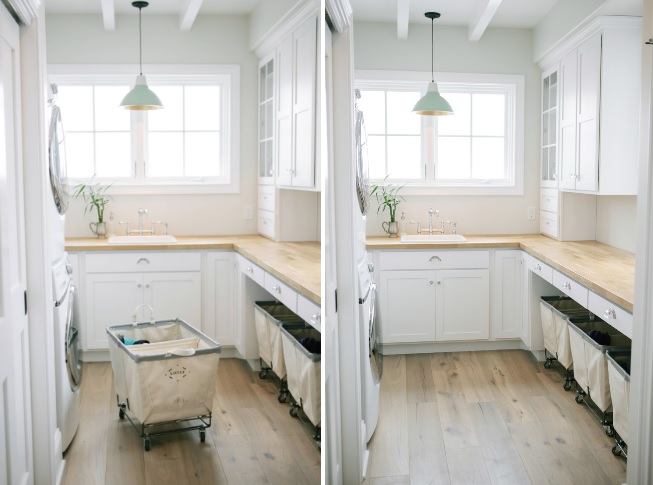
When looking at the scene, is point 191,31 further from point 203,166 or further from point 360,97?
point 360,97

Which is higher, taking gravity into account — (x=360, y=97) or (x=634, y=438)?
(x=360, y=97)

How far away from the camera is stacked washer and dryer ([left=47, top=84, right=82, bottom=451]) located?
120 centimetres

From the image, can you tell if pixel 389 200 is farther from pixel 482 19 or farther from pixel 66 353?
pixel 66 353

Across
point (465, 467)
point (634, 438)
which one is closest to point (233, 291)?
point (465, 467)

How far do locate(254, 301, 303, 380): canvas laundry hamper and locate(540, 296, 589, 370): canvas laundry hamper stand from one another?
1518mm

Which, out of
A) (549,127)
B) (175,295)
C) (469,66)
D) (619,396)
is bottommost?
(619,396)

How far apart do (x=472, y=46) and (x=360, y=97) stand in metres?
0.67

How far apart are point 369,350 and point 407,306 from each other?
56 centimetres

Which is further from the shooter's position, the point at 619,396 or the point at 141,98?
the point at 619,396

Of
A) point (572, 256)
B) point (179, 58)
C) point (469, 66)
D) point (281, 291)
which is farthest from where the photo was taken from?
point (572, 256)

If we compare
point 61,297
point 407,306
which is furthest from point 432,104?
point 61,297

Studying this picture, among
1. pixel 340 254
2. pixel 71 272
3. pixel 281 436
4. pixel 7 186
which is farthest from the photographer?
pixel 340 254

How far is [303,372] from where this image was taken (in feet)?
6.52

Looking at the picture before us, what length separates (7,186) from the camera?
3.54 ft
